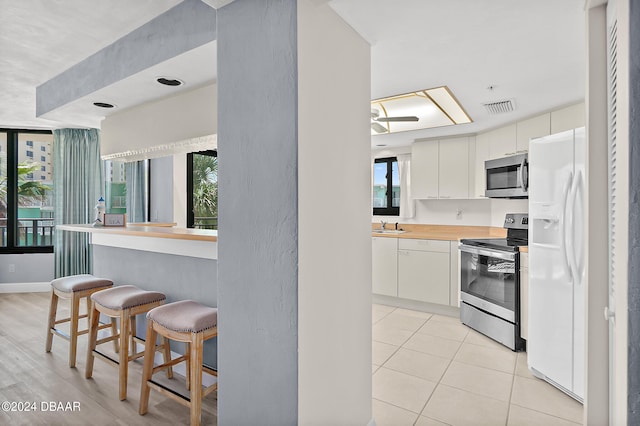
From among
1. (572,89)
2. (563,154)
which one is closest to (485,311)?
(563,154)

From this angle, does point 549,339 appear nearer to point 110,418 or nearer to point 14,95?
point 110,418

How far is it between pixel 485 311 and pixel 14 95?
5.00 meters

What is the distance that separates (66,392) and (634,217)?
3014mm

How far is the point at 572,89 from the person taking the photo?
2.64 metres

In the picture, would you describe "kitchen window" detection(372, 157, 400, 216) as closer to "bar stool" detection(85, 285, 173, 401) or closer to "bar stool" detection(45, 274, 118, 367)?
"bar stool" detection(85, 285, 173, 401)

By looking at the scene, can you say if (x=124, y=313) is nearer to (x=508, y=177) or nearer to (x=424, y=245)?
(x=424, y=245)

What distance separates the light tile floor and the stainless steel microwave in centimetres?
140

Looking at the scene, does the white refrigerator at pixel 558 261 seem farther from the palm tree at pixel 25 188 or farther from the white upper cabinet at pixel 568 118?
the palm tree at pixel 25 188

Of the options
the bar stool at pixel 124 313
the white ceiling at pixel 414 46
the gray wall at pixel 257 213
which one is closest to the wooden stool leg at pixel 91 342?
the bar stool at pixel 124 313

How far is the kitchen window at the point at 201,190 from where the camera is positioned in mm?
5039

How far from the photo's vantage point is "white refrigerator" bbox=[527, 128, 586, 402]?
2.19 metres

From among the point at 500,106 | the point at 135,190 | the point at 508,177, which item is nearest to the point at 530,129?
the point at 508,177

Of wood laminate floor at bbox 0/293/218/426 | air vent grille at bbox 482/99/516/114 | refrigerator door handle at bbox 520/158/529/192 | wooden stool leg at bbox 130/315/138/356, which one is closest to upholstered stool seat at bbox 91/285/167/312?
wooden stool leg at bbox 130/315/138/356

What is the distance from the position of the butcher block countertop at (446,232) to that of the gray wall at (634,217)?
9.71ft
